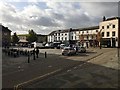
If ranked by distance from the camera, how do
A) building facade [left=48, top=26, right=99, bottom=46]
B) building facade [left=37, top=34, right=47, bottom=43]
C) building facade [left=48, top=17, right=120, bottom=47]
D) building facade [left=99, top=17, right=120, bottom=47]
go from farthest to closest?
1. building facade [left=37, top=34, right=47, bottom=43]
2. building facade [left=48, top=26, right=99, bottom=46]
3. building facade [left=48, top=17, right=120, bottom=47]
4. building facade [left=99, top=17, right=120, bottom=47]

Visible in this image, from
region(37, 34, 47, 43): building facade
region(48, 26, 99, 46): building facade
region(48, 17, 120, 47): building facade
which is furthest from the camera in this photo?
region(37, 34, 47, 43): building facade

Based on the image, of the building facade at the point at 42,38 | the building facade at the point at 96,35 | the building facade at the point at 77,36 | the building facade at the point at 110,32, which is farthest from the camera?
the building facade at the point at 42,38

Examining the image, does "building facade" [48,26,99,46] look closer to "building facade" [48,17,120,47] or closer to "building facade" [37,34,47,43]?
"building facade" [48,17,120,47]

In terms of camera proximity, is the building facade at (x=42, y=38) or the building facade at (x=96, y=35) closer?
the building facade at (x=96, y=35)

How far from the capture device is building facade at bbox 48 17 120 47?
71750 mm

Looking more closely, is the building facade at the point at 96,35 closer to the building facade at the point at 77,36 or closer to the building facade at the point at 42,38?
the building facade at the point at 77,36

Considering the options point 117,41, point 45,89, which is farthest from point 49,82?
point 117,41

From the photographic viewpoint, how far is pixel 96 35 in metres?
78.9

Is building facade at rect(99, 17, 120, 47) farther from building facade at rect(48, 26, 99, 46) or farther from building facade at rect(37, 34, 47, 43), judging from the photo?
building facade at rect(37, 34, 47, 43)

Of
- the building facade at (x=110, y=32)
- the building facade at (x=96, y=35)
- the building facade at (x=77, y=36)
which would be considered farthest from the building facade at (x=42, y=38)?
the building facade at (x=110, y=32)

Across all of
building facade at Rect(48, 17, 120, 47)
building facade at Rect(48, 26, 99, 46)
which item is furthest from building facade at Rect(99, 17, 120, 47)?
building facade at Rect(48, 26, 99, 46)

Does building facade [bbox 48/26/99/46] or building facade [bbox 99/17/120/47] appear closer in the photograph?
building facade [bbox 99/17/120/47]

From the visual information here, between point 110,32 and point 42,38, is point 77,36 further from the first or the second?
point 42,38

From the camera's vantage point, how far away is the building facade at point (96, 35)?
7175 centimetres
